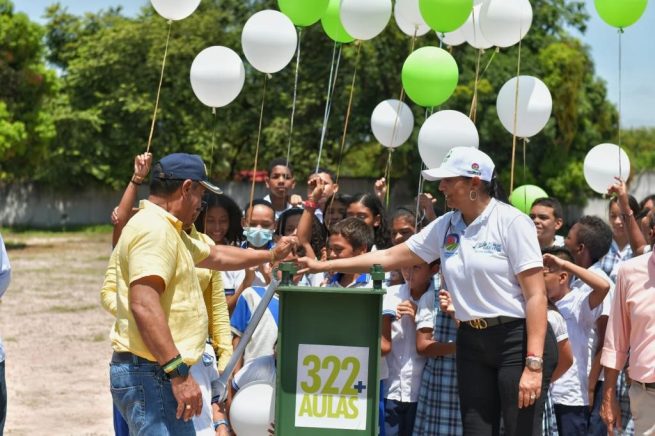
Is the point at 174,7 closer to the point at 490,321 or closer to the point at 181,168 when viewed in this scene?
the point at 181,168

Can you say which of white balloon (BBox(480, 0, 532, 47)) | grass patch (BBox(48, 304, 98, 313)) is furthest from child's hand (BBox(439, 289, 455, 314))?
grass patch (BBox(48, 304, 98, 313))

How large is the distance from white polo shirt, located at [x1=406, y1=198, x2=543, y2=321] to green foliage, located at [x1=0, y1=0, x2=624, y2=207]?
2290cm

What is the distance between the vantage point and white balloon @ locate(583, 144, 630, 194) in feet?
21.1

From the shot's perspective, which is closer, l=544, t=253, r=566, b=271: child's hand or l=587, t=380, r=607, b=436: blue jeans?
l=544, t=253, r=566, b=271: child's hand

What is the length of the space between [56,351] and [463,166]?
28.2ft

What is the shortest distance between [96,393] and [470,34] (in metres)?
5.13

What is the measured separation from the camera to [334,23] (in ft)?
23.3

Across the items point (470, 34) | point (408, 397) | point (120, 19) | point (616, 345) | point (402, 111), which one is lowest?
point (408, 397)

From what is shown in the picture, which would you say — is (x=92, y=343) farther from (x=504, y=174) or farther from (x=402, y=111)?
(x=504, y=174)

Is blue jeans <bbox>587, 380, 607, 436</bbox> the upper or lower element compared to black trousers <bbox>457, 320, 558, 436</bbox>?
lower

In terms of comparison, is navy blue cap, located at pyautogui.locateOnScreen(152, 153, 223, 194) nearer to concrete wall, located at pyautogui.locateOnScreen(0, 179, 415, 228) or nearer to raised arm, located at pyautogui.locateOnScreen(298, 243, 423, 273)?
raised arm, located at pyautogui.locateOnScreen(298, 243, 423, 273)

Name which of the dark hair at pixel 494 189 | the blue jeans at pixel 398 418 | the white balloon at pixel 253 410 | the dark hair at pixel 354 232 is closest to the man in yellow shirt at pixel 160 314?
the white balloon at pixel 253 410

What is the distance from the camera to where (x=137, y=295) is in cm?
384

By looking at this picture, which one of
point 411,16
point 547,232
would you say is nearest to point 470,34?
point 411,16
